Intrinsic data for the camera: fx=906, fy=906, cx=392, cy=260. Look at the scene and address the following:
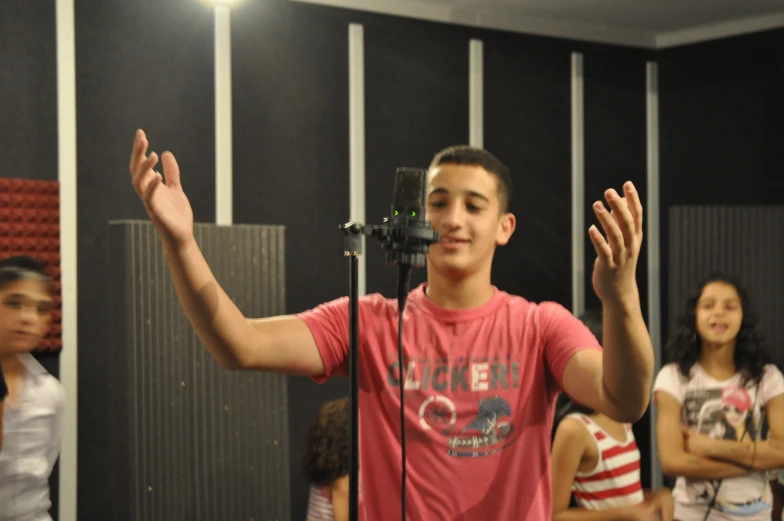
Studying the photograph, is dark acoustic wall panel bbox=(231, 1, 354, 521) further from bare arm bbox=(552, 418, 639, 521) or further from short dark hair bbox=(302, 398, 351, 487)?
bare arm bbox=(552, 418, 639, 521)

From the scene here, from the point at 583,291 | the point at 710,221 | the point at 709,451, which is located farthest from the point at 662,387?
the point at 583,291

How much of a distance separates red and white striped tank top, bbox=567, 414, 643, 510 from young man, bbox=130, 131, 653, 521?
126 centimetres

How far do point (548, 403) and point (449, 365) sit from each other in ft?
0.72

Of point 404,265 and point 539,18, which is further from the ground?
point 539,18

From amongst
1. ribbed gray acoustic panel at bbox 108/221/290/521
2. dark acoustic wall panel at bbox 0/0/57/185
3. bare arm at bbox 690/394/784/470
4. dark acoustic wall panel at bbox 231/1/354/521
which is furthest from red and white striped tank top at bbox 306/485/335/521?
dark acoustic wall panel at bbox 0/0/57/185

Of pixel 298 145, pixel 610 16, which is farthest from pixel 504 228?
pixel 610 16

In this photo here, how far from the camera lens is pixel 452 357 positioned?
6.08 feet

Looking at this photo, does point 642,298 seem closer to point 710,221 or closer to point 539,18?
point 710,221

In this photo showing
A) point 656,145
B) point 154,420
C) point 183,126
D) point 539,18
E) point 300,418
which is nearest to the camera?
point 154,420

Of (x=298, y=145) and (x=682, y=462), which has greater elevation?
(x=298, y=145)

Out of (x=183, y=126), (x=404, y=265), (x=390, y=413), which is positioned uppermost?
(x=183, y=126)

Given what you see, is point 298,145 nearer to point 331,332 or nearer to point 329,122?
point 329,122

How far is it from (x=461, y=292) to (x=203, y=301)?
22.1 inches

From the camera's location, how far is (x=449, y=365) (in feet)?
6.05
